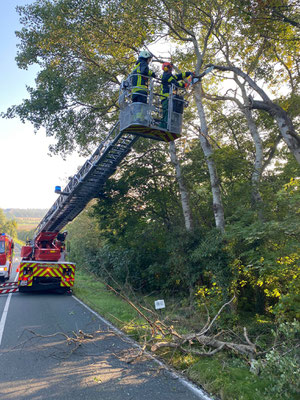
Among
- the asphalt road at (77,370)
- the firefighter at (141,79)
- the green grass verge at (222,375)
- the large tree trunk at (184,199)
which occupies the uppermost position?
Result: the firefighter at (141,79)

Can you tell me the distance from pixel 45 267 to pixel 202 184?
27.3 ft

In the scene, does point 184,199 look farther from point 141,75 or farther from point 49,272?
point 49,272

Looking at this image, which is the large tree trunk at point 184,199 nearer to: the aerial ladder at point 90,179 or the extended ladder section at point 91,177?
the aerial ladder at point 90,179

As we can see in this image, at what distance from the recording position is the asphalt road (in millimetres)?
4301

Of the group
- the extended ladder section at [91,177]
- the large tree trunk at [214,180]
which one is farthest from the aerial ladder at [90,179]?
the large tree trunk at [214,180]

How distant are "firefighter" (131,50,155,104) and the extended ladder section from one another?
1603mm

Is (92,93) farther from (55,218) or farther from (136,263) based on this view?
(136,263)

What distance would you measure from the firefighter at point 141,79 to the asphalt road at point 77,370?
5.27 metres

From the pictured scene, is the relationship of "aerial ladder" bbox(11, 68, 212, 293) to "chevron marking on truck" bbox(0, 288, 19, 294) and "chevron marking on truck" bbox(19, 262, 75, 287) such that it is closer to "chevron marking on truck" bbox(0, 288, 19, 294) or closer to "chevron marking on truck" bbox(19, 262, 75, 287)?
"chevron marking on truck" bbox(19, 262, 75, 287)

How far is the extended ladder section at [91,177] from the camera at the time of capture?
30.6 feet

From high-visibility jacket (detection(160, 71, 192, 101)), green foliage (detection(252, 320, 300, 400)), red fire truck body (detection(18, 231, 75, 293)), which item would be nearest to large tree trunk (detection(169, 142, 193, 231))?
high-visibility jacket (detection(160, 71, 192, 101))

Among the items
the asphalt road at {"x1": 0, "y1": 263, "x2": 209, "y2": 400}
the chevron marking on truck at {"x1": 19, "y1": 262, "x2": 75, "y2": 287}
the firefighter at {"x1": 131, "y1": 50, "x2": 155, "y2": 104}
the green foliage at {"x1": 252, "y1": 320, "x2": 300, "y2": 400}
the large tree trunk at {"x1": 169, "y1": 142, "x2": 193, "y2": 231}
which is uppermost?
the firefighter at {"x1": 131, "y1": 50, "x2": 155, "y2": 104}

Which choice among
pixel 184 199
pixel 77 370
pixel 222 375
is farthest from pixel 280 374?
pixel 184 199

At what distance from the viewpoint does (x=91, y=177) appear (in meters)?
10.6
